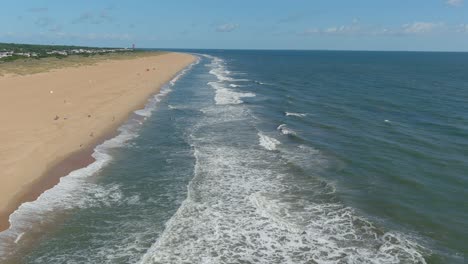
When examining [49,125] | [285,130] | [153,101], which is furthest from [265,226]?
[153,101]

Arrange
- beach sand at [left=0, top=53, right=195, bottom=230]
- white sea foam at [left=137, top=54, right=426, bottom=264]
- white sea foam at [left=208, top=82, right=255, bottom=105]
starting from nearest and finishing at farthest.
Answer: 1. white sea foam at [left=137, top=54, right=426, bottom=264]
2. beach sand at [left=0, top=53, right=195, bottom=230]
3. white sea foam at [left=208, top=82, right=255, bottom=105]

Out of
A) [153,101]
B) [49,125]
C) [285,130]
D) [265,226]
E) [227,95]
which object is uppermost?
[49,125]

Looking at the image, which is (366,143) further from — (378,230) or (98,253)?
(98,253)

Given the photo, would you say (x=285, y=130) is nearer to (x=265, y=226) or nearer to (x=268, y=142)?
(x=268, y=142)

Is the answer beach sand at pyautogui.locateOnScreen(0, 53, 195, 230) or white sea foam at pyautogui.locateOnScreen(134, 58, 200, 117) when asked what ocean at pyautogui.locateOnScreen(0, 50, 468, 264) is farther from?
white sea foam at pyautogui.locateOnScreen(134, 58, 200, 117)

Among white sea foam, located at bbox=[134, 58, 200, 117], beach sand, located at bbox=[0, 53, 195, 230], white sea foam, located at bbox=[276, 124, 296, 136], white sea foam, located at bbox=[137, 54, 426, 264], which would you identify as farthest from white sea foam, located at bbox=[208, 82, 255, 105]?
white sea foam, located at bbox=[137, 54, 426, 264]
